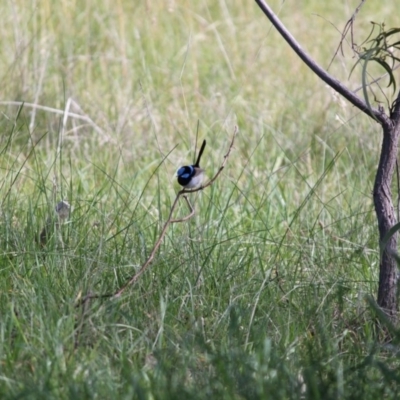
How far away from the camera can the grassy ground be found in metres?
2.13

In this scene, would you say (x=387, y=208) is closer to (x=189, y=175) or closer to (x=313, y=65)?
(x=313, y=65)

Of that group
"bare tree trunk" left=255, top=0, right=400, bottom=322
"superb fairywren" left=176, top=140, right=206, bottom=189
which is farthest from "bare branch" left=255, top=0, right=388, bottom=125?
"superb fairywren" left=176, top=140, right=206, bottom=189

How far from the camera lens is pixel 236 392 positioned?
2012 millimetres

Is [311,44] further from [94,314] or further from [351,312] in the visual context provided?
[94,314]

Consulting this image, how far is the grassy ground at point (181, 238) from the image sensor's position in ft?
6.98

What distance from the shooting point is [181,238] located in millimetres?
3006

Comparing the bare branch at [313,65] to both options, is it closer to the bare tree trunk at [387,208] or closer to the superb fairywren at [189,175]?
the bare tree trunk at [387,208]

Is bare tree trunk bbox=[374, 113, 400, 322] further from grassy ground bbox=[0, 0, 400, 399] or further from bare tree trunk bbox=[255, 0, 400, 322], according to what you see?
grassy ground bbox=[0, 0, 400, 399]

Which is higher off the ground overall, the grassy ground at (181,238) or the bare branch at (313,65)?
the bare branch at (313,65)

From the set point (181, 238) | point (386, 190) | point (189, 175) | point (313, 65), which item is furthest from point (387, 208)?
point (181, 238)

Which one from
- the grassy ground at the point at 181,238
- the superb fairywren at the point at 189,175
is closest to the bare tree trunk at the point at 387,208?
the grassy ground at the point at 181,238

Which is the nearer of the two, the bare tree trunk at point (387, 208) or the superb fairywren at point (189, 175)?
the bare tree trunk at point (387, 208)

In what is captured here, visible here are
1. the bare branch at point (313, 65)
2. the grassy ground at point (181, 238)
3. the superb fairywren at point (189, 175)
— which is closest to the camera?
the grassy ground at point (181, 238)

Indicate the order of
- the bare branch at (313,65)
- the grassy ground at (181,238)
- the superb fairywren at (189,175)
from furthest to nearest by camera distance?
1. the superb fairywren at (189,175)
2. the bare branch at (313,65)
3. the grassy ground at (181,238)
